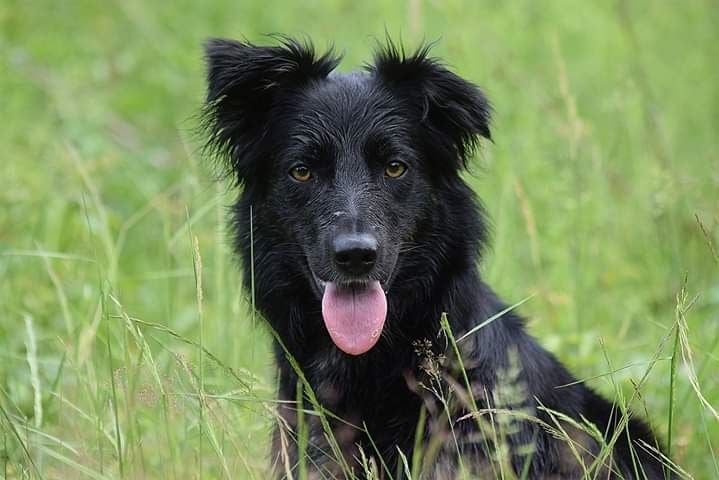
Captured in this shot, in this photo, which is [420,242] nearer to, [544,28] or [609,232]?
[609,232]

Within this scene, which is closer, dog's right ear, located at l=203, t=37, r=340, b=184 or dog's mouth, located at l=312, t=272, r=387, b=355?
dog's mouth, located at l=312, t=272, r=387, b=355

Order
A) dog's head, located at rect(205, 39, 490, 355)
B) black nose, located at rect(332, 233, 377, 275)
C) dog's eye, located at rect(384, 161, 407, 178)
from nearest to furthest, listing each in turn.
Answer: black nose, located at rect(332, 233, 377, 275) → dog's head, located at rect(205, 39, 490, 355) → dog's eye, located at rect(384, 161, 407, 178)

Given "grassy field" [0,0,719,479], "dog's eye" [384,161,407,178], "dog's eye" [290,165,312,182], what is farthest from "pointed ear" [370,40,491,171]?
"grassy field" [0,0,719,479]

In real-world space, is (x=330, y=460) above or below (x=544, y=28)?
below

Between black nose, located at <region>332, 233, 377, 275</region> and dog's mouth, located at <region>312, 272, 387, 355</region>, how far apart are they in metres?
0.09

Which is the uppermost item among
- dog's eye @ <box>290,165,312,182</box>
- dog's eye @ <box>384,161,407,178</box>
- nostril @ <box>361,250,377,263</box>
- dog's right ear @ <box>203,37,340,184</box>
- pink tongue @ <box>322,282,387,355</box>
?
dog's right ear @ <box>203,37,340,184</box>

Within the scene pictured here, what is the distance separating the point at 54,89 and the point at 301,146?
475cm

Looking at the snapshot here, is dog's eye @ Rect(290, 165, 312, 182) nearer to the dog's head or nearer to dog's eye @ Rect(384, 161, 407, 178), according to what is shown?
the dog's head

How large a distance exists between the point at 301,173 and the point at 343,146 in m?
0.20

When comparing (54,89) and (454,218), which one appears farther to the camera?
(54,89)

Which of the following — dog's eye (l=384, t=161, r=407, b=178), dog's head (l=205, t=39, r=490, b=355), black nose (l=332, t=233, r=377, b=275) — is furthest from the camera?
dog's eye (l=384, t=161, r=407, b=178)

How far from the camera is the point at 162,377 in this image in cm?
345

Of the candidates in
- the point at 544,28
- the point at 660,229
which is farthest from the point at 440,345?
the point at 544,28

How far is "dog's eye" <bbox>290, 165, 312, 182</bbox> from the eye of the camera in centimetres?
389
